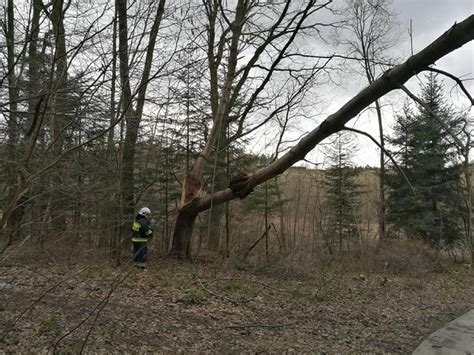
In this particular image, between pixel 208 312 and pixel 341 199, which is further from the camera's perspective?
pixel 341 199

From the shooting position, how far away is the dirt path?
6207 millimetres

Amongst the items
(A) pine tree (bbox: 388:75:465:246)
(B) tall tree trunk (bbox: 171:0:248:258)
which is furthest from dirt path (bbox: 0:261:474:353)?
(A) pine tree (bbox: 388:75:465:246)

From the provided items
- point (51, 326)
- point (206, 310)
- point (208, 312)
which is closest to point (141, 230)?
point (206, 310)

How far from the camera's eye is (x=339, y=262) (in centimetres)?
1638

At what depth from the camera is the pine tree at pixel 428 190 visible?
23.1 m

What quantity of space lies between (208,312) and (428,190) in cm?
1874

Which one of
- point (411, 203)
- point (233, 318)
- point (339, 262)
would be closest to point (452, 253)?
point (411, 203)

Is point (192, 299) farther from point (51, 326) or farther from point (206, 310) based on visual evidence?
point (51, 326)

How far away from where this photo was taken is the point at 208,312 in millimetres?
8234

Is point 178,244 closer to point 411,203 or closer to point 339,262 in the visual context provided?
point 339,262

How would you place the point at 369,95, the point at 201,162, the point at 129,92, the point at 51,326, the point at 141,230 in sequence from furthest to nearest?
the point at 201,162
the point at 141,230
the point at 51,326
the point at 369,95
the point at 129,92

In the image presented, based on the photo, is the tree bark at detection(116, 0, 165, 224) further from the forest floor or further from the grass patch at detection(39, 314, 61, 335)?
the grass patch at detection(39, 314, 61, 335)

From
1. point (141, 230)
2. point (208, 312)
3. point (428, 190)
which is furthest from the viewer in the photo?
point (428, 190)

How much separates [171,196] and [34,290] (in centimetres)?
767
